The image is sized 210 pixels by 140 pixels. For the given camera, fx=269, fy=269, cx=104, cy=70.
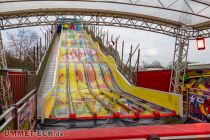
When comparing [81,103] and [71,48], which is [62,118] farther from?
[71,48]

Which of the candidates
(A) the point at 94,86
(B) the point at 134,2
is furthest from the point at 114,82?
(B) the point at 134,2

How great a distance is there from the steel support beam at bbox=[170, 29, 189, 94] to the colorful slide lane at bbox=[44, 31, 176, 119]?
9.49 feet

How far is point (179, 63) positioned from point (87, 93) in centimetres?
529

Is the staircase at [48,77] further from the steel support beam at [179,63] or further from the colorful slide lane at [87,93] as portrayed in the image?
the steel support beam at [179,63]

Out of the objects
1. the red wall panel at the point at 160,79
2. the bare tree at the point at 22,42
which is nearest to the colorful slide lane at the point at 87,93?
the red wall panel at the point at 160,79

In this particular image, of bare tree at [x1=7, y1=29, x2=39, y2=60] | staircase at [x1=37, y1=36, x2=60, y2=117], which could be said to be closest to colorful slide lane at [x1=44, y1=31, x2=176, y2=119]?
staircase at [x1=37, y1=36, x2=60, y2=117]

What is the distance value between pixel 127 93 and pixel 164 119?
542 centimetres

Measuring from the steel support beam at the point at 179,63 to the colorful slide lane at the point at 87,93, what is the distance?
289 cm

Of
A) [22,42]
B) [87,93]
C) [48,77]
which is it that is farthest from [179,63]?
[22,42]

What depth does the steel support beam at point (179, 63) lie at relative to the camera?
1443 cm

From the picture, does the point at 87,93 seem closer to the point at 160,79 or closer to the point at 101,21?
the point at 160,79

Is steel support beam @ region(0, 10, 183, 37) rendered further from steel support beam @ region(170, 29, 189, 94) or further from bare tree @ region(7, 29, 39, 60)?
bare tree @ region(7, 29, 39, 60)

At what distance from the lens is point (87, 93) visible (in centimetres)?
1384

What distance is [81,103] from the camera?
11.2 m
